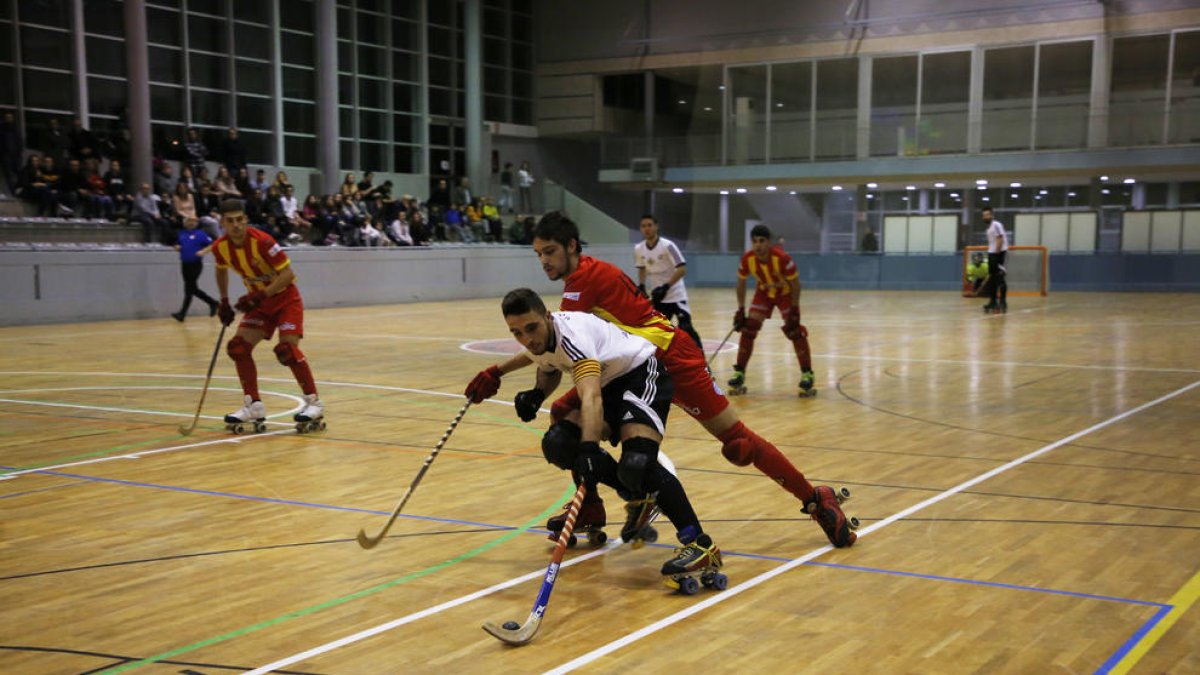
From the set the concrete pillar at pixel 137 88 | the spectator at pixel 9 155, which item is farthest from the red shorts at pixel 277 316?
the concrete pillar at pixel 137 88

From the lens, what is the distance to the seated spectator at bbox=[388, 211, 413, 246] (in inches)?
1227

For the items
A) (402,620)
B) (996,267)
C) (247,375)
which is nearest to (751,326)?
(247,375)

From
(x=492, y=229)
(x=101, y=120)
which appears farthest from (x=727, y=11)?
(x=101, y=120)

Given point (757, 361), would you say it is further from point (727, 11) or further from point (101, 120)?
point (727, 11)

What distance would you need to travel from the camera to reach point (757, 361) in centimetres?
1586

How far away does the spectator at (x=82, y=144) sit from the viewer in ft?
85.8

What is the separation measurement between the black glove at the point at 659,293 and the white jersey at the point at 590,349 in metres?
7.26

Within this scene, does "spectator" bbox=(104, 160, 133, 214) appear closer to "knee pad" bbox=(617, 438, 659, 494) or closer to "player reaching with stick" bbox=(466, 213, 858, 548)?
"player reaching with stick" bbox=(466, 213, 858, 548)

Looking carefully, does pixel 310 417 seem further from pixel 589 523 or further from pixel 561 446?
pixel 561 446

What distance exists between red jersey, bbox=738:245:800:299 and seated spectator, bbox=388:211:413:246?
1980cm

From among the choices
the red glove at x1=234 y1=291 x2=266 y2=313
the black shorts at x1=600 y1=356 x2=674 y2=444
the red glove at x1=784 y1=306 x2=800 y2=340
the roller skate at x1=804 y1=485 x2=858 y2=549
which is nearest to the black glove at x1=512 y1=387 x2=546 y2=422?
the black shorts at x1=600 y1=356 x2=674 y2=444

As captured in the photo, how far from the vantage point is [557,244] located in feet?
21.6

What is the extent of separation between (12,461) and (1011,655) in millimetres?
7454

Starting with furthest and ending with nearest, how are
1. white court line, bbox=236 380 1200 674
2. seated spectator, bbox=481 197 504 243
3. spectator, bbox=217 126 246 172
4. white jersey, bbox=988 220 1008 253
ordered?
seated spectator, bbox=481 197 504 243 → spectator, bbox=217 126 246 172 → white jersey, bbox=988 220 1008 253 → white court line, bbox=236 380 1200 674
